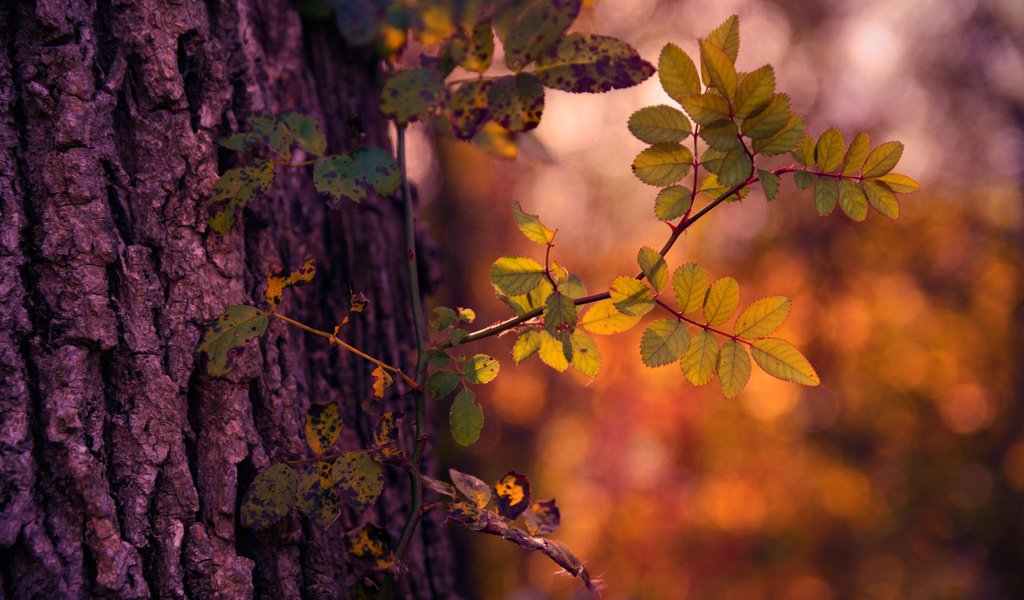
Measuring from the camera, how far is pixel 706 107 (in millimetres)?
812

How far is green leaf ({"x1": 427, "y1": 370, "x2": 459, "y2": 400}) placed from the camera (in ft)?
2.99

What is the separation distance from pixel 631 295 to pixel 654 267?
0.13ft

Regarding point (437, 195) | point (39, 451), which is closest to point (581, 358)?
point (39, 451)

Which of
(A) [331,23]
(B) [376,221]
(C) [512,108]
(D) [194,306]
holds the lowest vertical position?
(D) [194,306]

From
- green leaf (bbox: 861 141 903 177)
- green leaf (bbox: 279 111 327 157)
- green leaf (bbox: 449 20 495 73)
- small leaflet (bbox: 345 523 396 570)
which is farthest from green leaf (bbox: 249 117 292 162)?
green leaf (bbox: 861 141 903 177)

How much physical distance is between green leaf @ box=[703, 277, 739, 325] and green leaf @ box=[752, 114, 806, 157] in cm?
16

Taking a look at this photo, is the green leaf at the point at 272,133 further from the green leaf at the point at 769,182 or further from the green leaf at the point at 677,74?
the green leaf at the point at 769,182

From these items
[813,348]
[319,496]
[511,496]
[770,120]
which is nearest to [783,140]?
[770,120]

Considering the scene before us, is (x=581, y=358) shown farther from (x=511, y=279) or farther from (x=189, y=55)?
(x=189, y=55)

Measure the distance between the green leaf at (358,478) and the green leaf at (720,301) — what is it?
1.42ft

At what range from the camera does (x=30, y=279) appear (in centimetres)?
82

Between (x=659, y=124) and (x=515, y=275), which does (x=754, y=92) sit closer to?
(x=659, y=124)

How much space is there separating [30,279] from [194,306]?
169mm

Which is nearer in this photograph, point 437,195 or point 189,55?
point 189,55
